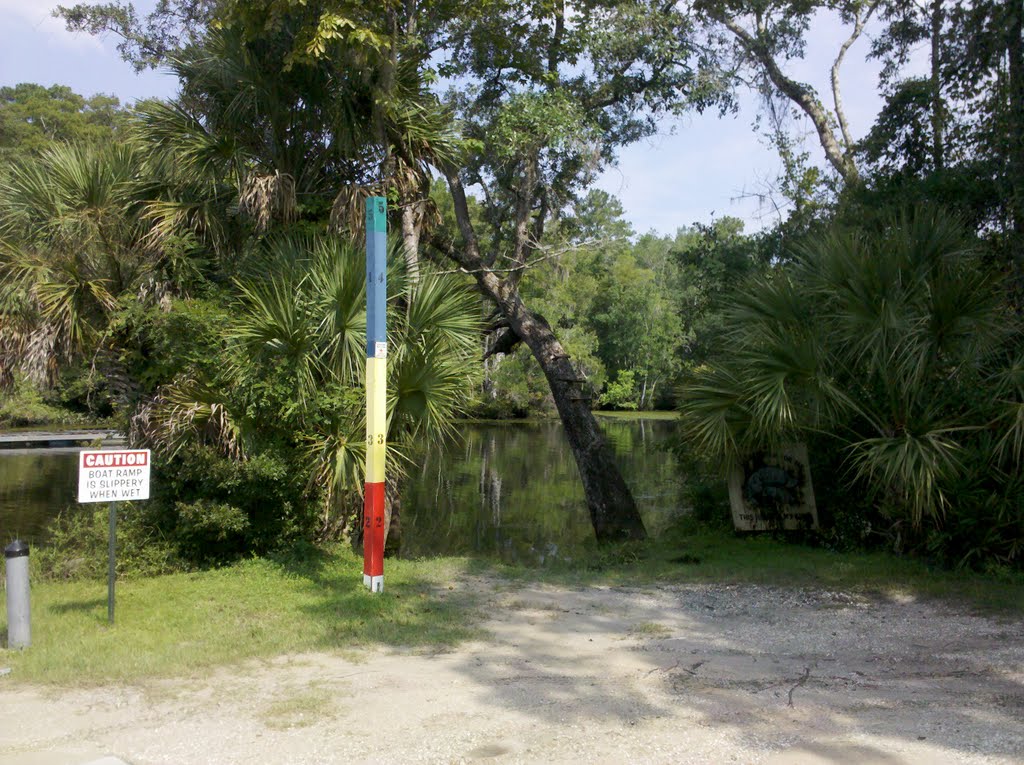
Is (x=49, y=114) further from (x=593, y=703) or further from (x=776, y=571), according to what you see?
(x=593, y=703)

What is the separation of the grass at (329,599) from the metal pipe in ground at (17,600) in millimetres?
150

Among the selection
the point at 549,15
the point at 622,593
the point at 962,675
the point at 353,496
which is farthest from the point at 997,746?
the point at 549,15

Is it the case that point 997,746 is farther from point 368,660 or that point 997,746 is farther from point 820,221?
point 820,221

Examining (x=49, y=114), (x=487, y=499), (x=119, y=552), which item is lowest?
(x=487, y=499)

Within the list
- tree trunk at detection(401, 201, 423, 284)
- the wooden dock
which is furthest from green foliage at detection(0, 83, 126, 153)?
tree trunk at detection(401, 201, 423, 284)

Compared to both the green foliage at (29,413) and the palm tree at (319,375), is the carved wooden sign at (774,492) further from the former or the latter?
the green foliage at (29,413)

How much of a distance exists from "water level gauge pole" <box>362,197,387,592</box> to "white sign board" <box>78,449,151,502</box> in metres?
2.16

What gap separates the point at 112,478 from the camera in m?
7.76

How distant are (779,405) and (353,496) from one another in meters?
5.33

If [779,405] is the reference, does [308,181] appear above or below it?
above

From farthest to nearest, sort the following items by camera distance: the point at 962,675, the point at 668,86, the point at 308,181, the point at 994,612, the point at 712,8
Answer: the point at 712,8, the point at 668,86, the point at 308,181, the point at 994,612, the point at 962,675

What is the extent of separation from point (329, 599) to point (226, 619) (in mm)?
1089

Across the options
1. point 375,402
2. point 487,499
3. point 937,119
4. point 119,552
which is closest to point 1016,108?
point 937,119

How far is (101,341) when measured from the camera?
1116 cm
